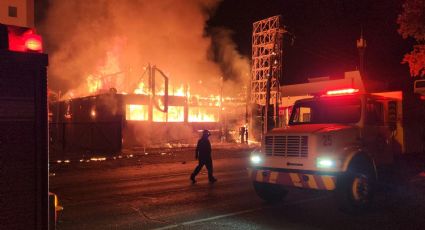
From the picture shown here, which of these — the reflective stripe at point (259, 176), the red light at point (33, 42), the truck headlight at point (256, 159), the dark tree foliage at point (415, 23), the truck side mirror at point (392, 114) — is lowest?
the reflective stripe at point (259, 176)

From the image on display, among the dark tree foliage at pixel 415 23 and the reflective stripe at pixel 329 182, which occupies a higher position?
the dark tree foliage at pixel 415 23

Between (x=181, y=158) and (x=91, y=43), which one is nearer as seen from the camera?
(x=181, y=158)

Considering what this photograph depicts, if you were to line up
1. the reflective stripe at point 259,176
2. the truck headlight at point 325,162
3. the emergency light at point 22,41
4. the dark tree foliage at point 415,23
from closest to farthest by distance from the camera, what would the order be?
the emergency light at point 22,41, the truck headlight at point 325,162, the reflective stripe at point 259,176, the dark tree foliage at point 415,23

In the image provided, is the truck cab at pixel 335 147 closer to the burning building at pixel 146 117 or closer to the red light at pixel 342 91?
the red light at pixel 342 91

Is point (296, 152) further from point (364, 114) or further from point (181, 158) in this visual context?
point (181, 158)

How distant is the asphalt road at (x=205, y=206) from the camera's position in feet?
21.7

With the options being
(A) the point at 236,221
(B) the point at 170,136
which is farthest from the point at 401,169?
(B) the point at 170,136

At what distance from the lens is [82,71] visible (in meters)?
35.7

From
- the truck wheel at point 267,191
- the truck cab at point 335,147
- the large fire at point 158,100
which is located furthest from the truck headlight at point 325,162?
the large fire at point 158,100

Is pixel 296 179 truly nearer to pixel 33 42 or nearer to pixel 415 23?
pixel 33 42

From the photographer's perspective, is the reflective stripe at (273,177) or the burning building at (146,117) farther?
the burning building at (146,117)

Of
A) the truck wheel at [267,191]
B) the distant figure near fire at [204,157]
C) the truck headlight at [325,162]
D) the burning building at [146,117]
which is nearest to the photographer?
the truck headlight at [325,162]

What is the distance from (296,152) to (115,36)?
1128 inches

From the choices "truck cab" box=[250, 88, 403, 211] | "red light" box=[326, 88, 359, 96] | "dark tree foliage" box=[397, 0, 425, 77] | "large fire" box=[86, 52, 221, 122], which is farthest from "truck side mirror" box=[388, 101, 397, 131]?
"large fire" box=[86, 52, 221, 122]
